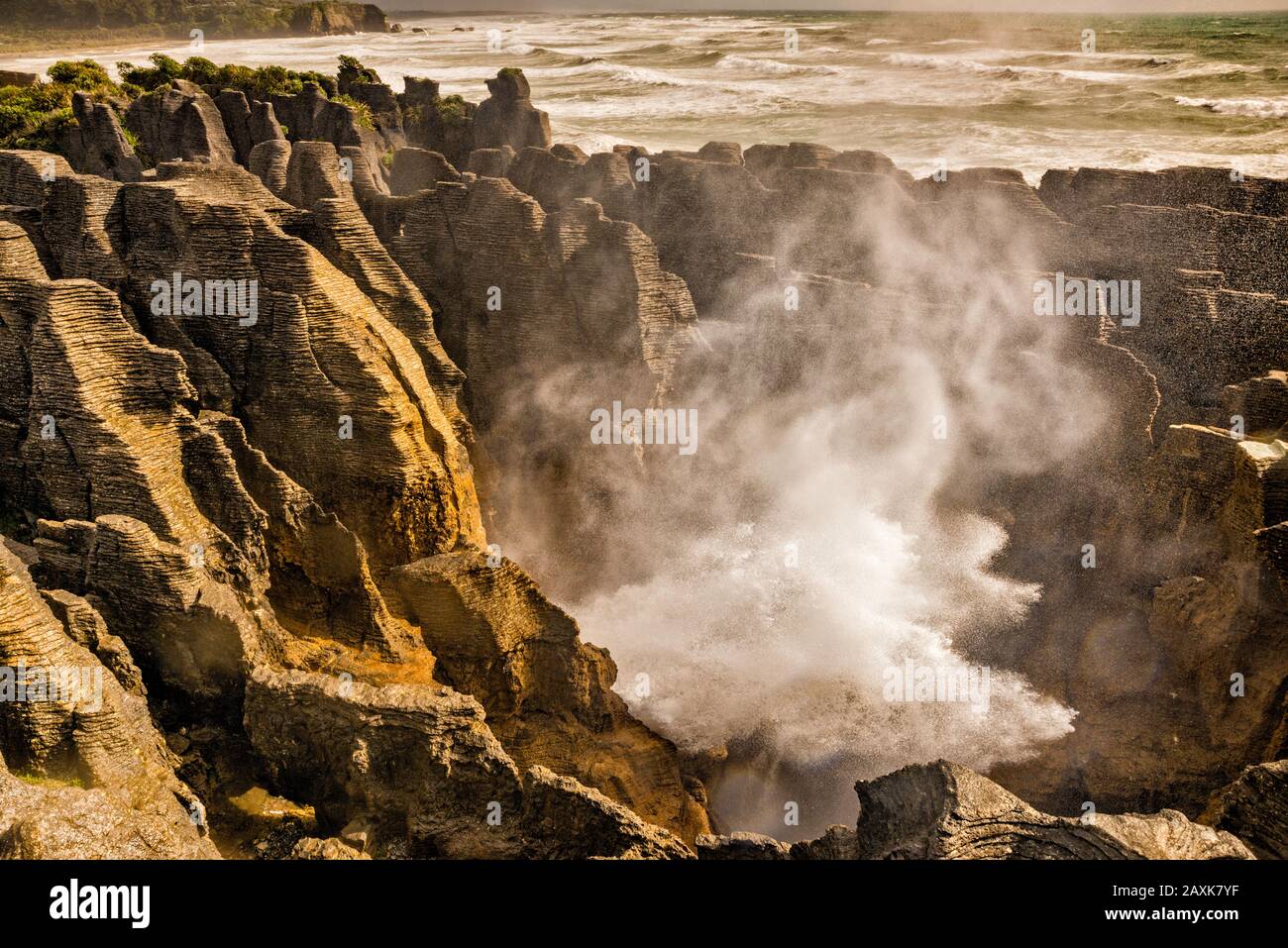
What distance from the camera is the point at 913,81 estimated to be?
34.7m

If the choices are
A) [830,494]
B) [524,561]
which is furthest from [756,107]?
[524,561]

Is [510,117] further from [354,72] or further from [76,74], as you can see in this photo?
[76,74]

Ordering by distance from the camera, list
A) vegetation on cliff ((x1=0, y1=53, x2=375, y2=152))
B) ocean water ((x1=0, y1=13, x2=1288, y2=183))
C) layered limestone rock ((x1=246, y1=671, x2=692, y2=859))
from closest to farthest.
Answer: layered limestone rock ((x1=246, y1=671, x2=692, y2=859))
ocean water ((x1=0, y1=13, x2=1288, y2=183))
vegetation on cliff ((x1=0, y1=53, x2=375, y2=152))

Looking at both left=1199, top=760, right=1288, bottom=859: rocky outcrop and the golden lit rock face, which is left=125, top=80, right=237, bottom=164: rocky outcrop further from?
left=1199, top=760, right=1288, bottom=859: rocky outcrop

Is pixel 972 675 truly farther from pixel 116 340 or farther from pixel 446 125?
pixel 446 125

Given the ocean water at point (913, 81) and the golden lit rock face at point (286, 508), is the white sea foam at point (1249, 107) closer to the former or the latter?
the ocean water at point (913, 81)

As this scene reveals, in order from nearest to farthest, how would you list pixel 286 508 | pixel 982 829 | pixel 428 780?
pixel 982 829
pixel 428 780
pixel 286 508

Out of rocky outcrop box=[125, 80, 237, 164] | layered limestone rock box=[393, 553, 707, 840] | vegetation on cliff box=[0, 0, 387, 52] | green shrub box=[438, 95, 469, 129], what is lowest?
layered limestone rock box=[393, 553, 707, 840]

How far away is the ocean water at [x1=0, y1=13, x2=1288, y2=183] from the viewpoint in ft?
83.8

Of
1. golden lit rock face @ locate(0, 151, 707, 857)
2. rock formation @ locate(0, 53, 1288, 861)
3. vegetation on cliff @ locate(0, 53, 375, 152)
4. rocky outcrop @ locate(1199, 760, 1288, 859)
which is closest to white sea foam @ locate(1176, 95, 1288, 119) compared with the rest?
rock formation @ locate(0, 53, 1288, 861)

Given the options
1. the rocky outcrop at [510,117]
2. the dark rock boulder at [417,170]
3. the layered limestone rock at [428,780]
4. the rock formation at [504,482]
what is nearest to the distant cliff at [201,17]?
the rocky outcrop at [510,117]

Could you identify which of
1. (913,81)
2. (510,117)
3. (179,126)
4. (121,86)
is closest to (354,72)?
(121,86)

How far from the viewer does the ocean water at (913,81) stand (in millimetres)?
25531

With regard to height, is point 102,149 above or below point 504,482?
above
